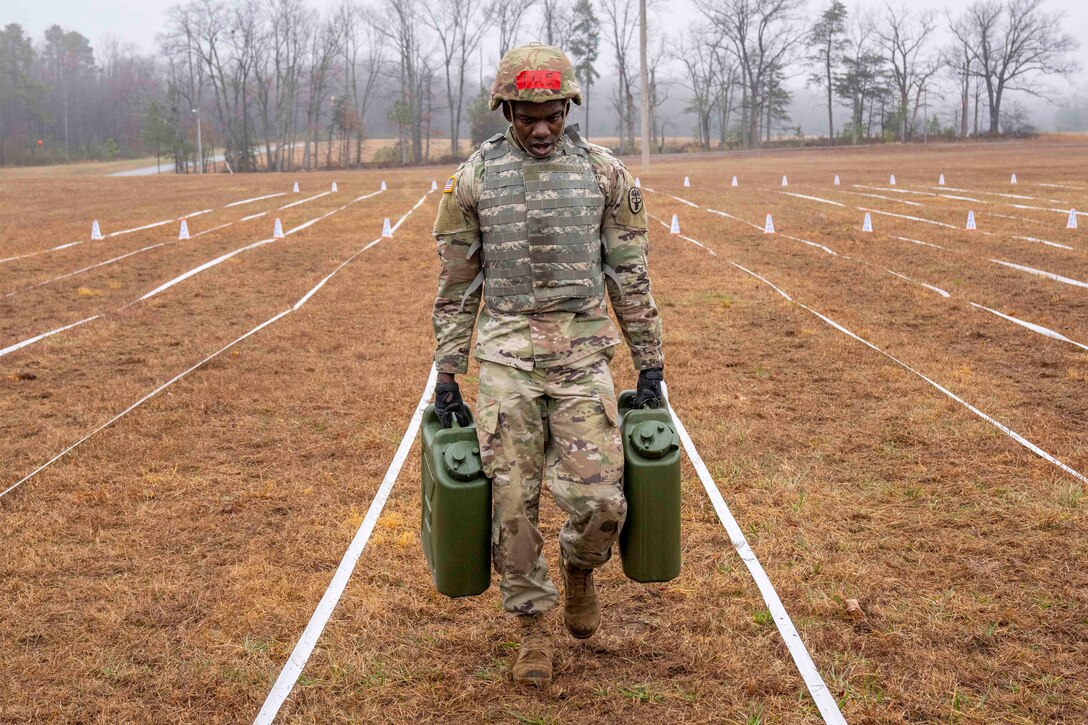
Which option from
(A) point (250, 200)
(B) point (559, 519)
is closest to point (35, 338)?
(B) point (559, 519)

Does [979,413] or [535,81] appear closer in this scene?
[535,81]

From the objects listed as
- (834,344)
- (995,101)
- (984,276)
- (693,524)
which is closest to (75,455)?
(693,524)

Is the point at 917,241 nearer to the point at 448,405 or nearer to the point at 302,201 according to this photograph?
the point at 448,405

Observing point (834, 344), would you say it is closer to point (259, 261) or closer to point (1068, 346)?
point (1068, 346)

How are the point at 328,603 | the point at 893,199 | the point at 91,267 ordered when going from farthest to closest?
the point at 893,199, the point at 91,267, the point at 328,603

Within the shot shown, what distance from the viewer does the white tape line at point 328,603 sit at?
399 cm

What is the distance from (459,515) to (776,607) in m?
1.71

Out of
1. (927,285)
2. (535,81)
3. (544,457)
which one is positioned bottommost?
(544,457)

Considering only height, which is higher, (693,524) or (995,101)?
(995,101)

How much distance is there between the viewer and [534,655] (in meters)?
4.09

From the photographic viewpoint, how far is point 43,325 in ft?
41.4

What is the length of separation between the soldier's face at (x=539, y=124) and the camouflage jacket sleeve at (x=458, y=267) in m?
0.23

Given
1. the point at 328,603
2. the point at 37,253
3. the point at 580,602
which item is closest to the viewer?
the point at 580,602

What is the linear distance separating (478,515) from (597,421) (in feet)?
1.89
